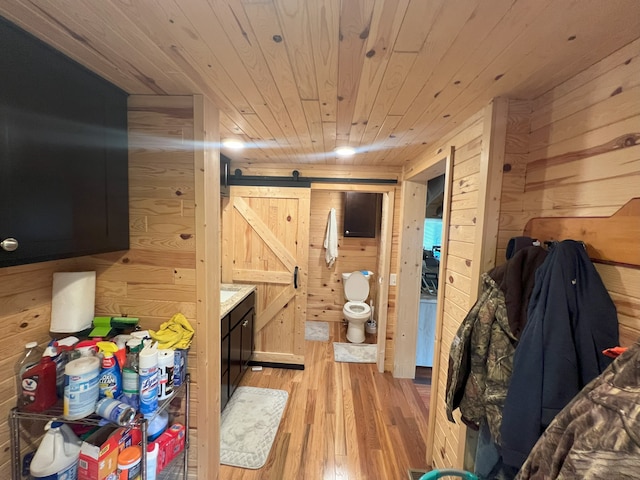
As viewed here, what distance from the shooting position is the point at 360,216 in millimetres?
3953

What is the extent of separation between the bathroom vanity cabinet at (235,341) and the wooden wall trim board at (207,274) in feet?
2.04

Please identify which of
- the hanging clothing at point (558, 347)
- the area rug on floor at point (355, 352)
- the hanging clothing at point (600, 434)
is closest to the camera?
the hanging clothing at point (600, 434)

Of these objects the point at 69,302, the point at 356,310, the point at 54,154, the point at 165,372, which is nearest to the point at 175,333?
the point at 165,372

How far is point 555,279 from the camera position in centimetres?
85

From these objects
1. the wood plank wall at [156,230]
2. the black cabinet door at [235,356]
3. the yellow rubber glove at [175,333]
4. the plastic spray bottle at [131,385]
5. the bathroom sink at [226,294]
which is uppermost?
the wood plank wall at [156,230]

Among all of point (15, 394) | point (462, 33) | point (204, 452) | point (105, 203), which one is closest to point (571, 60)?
point (462, 33)

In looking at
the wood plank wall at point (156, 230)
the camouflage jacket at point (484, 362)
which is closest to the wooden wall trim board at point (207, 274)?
the wood plank wall at point (156, 230)

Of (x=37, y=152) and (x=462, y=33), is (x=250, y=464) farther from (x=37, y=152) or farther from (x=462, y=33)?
(x=462, y=33)

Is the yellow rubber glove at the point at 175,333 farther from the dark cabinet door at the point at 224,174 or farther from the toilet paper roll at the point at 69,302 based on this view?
the dark cabinet door at the point at 224,174

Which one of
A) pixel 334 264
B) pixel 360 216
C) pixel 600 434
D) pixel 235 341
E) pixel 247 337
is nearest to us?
pixel 600 434

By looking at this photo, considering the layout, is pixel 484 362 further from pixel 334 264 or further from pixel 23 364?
pixel 334 264

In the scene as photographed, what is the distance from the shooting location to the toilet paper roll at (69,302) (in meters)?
1.08

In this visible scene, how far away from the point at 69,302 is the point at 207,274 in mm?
557

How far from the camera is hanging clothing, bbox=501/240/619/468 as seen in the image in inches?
31.5
